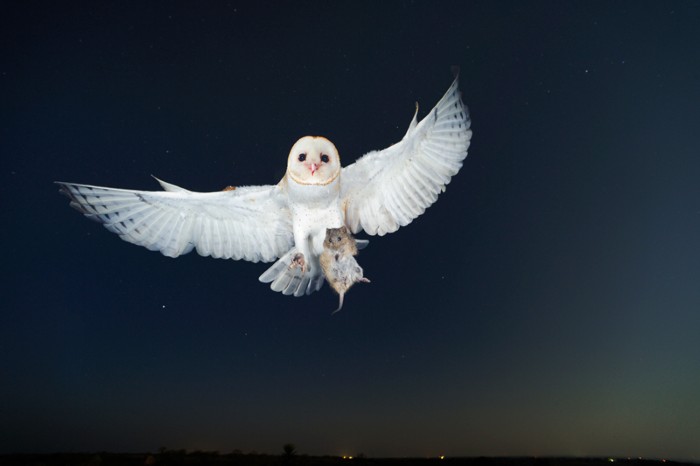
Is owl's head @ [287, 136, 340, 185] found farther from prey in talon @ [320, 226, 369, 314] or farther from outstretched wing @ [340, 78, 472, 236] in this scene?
prey in talon @ [320, 226, 369, 314]

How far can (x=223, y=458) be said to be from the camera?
9055 millimetres

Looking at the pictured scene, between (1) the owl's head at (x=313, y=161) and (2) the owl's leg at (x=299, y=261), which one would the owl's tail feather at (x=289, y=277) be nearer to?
(2) the owl's leg at (x=299, y=261)

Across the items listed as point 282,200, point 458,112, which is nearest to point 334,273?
point 282,200

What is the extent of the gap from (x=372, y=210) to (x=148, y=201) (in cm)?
293

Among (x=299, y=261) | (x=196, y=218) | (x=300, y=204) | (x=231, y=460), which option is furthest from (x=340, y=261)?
(x=231, y=460)

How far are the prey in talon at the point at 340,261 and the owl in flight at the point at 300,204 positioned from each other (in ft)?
0.56

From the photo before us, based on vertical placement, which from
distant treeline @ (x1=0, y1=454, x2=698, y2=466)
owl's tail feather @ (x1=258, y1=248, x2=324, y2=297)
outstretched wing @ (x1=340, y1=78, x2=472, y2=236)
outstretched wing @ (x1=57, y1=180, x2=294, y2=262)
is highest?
outstretched wing @ (x1=340, y1=78, x2=472, y2=236)

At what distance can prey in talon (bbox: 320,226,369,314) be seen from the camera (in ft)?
17.9

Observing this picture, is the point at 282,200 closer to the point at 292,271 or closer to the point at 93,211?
the point at 292,271

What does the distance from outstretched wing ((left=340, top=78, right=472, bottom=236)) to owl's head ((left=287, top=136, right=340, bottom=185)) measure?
401mm

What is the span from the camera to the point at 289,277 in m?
6.14

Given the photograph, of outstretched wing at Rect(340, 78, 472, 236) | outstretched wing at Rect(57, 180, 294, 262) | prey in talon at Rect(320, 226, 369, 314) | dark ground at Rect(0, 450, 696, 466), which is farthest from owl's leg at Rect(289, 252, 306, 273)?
dark ground at Rect(0, 450, 696, 466)

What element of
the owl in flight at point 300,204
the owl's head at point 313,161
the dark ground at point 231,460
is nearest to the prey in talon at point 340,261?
the owl in flight at point 300,204

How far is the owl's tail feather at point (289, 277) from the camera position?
6.12m
